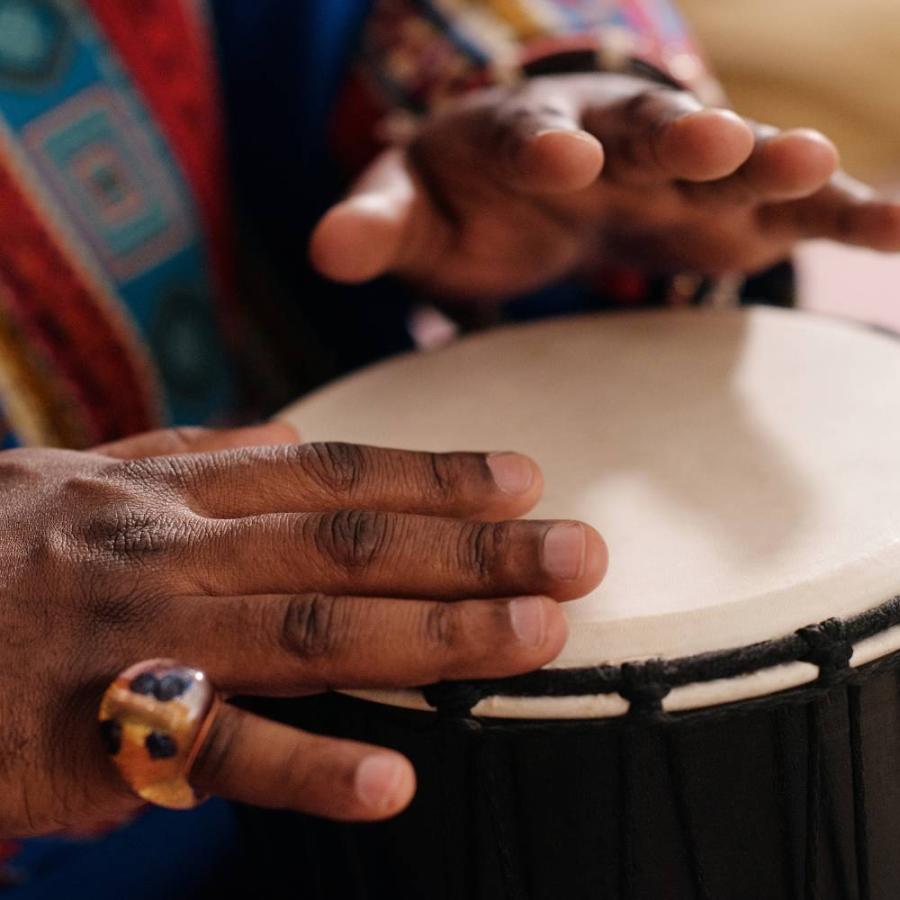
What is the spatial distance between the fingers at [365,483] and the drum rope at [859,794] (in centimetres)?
19

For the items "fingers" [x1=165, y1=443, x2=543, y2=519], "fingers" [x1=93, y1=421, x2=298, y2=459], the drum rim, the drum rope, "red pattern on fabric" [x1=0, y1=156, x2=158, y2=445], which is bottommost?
the drum rope

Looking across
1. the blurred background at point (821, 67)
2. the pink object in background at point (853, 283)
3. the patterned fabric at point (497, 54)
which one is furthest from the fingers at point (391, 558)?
the blurred background at point (821, 67)

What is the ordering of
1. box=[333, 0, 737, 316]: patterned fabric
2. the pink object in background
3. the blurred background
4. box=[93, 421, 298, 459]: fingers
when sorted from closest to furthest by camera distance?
box=[93, 421, 298, 459]: fingers
box=[333, 0, 737, 316]: patterned fabric
the pink object in background
the blurred background

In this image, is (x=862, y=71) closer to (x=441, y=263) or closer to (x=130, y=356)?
(x=441, y=263)

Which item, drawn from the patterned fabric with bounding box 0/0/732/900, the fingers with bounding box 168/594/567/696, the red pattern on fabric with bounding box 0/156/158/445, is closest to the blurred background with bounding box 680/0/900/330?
the patterned fabric with bounding box 0/0/732/900

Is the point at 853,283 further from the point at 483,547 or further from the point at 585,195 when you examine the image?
the point at 483,547

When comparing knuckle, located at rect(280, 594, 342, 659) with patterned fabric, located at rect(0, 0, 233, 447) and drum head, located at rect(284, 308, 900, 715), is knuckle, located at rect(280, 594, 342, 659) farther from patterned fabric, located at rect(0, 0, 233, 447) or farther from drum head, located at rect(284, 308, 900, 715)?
patterned fabric, located at rect(0, 0, 233, 447)

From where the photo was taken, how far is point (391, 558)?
527 mm

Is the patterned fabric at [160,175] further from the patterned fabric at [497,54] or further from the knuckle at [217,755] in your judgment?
the knuckle at [217,755]

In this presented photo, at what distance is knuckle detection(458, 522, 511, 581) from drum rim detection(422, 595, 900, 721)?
0.17ft

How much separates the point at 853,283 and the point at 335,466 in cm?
131

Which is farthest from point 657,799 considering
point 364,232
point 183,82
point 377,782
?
point 183,82

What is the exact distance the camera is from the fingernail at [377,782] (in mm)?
452

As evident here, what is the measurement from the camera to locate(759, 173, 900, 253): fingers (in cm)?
74
